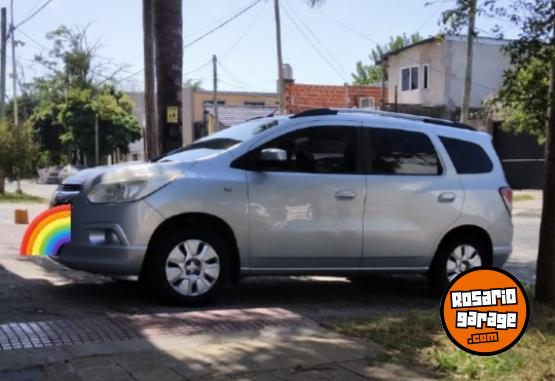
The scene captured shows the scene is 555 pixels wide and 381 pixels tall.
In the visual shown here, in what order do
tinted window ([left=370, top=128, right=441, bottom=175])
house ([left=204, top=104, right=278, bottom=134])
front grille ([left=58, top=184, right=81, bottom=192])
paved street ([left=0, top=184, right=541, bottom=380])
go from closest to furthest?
paved street ([left=0, top=184, right=541, bottom=380]), tinted window ([left=370, top=128, right=441, bottom=175]), front grille ([left=58, top=184, right=81, bottom=192]), house ([left=204, top=104, right=278, bottom=134])

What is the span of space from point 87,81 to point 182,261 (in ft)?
155

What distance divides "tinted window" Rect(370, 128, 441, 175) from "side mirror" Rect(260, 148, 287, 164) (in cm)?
101

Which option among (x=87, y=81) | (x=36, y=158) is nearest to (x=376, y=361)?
(x=36, y=158)

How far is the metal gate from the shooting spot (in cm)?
2755

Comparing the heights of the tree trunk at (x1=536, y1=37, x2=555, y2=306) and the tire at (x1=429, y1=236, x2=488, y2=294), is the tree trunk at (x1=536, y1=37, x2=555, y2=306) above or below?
above

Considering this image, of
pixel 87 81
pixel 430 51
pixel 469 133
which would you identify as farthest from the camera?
pixel 87 81

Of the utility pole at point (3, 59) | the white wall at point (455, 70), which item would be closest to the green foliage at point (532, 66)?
the utility pole at point (3, 59)

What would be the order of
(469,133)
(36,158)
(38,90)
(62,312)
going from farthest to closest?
(38,90), (36,158), (469,133), (62,312)

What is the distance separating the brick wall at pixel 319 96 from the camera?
3409cm

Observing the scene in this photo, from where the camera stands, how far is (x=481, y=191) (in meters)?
7.27

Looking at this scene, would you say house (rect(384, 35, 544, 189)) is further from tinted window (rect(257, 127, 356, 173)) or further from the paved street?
tinted window (rect(257, 127, 356, 173))

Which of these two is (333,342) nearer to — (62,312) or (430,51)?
(62,312)

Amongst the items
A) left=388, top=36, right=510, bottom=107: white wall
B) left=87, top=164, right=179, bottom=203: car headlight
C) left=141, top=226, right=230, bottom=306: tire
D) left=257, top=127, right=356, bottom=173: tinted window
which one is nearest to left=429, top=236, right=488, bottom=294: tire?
left=257, top=127, right=356, bottom=173: tinted window


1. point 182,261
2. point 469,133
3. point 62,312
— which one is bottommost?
point 62,312
